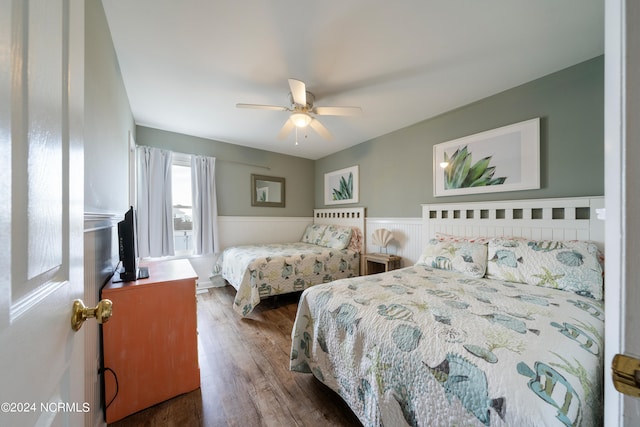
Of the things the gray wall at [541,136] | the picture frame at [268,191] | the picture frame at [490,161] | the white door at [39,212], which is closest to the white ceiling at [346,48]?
the gray wall at [541,136]

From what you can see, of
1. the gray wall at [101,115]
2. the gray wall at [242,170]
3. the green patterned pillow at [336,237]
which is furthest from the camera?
the green patterned pillow at [336,237]

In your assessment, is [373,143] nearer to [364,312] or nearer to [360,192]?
[360,192]

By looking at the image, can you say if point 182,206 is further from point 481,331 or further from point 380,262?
point 481,331

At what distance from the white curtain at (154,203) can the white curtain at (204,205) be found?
0.32m

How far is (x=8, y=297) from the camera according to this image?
320 millimetres

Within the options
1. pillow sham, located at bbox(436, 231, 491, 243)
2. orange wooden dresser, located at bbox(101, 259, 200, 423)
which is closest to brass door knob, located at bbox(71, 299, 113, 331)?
orange wooden dresser, located at bbox(101, 259, 200, 423)

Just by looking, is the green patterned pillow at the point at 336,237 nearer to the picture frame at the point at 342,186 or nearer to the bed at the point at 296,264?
the bed at the point at 296,264

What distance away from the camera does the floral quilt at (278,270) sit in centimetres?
263

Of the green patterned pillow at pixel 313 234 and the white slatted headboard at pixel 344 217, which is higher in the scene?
the white slatted headboard at pixel 344 217

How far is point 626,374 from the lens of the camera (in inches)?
15.1

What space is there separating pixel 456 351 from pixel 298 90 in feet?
6.30

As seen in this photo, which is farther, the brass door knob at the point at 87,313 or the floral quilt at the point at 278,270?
the floral quilt at the point at 278,270

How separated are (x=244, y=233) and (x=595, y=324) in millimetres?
3966

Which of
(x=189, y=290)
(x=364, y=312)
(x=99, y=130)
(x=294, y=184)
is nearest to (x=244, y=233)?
(x=294, y=184)
